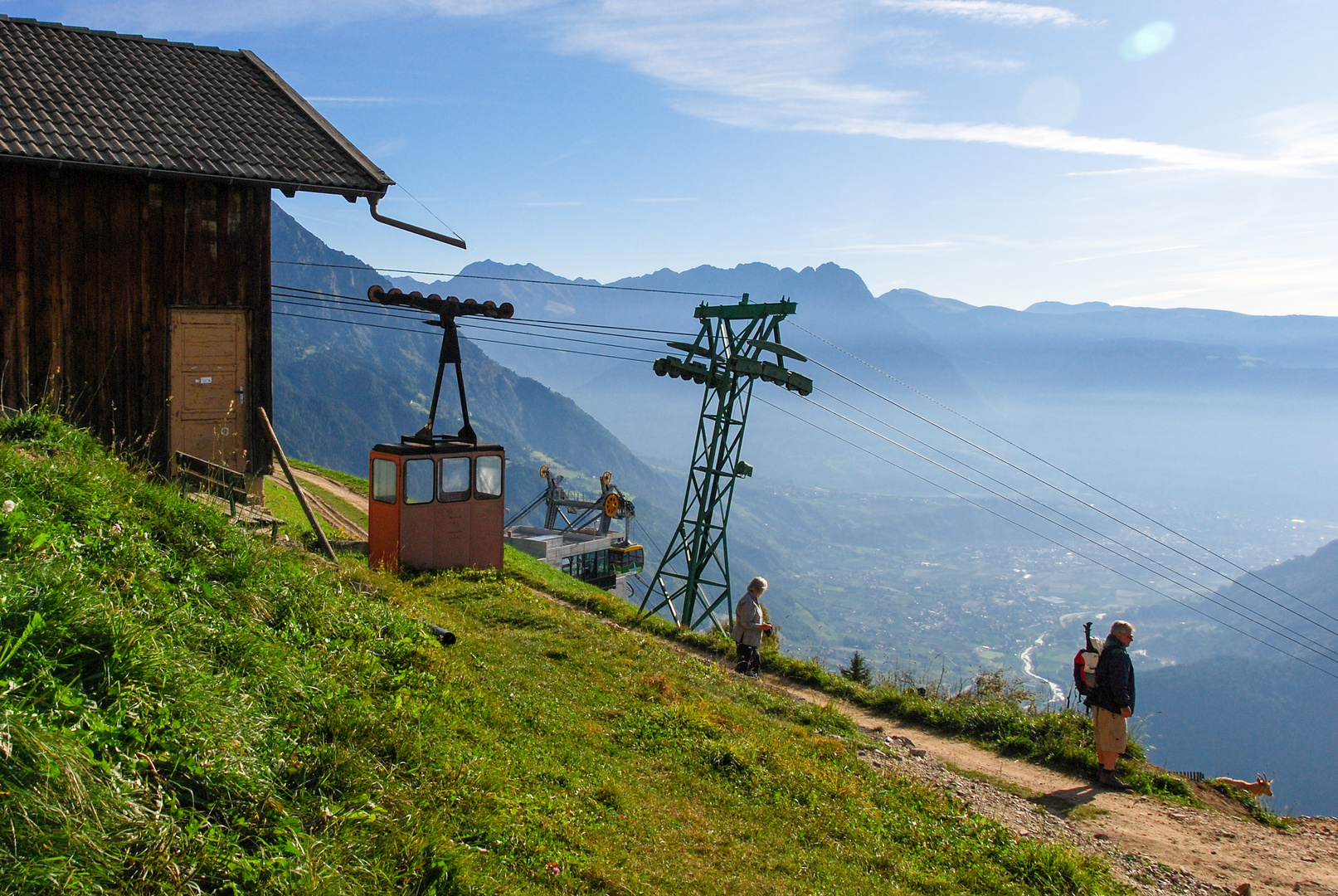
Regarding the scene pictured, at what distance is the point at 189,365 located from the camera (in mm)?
14680

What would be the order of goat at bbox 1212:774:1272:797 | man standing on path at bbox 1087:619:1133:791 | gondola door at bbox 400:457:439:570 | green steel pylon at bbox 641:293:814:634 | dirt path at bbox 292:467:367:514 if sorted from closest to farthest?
man standing on path at bbox 1087:619:1133:791 < goat at bbox 1212:774:1272:797 < gondola door at bbox 400:457:439:570 < green steel pylon at bbox 641:293:814:634 < dirt path at bbox 292:467:367:514

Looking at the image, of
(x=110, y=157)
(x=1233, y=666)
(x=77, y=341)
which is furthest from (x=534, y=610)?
(x=1233, y=666)

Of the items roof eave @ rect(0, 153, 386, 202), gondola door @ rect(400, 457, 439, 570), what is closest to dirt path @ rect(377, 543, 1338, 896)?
gondola door @ rect(400, 457, 439, 570)

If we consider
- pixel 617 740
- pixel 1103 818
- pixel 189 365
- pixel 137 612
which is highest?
pixel 189 365

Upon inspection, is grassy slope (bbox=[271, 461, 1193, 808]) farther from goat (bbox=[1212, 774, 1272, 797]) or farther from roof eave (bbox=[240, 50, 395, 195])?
roof eave (bbox=[240, 50, 395, 195])

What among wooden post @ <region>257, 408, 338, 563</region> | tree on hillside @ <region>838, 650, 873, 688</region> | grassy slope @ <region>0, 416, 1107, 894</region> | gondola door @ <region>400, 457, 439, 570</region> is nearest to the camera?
grassy slope @ <region>0, 416, 1107, 894</region>

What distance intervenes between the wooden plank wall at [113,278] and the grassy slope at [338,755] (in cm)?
533

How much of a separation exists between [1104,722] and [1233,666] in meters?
217

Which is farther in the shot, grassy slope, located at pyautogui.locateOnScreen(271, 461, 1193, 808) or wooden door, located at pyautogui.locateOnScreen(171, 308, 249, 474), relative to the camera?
wooden door, located at pyautogui.locateOnScreen(171, 308, 249, 474)

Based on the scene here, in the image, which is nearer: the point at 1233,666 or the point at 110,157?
the point at 110,157

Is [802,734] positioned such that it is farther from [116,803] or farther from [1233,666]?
[1233,666]

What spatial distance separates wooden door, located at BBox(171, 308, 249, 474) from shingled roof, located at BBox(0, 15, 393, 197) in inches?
101

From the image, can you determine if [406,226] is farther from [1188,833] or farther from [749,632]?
[1188,833]

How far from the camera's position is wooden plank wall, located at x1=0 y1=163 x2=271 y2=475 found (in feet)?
42.8
